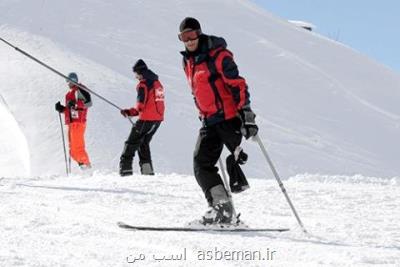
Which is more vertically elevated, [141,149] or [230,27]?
[230,27]

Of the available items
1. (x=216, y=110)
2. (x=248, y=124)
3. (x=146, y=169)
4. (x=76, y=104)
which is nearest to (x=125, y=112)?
(x=146, y=169)

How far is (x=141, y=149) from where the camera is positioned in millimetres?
12023

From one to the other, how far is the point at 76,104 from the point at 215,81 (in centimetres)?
718

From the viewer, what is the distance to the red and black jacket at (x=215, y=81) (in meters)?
5.82

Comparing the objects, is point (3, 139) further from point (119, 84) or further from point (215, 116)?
point (215, 116)

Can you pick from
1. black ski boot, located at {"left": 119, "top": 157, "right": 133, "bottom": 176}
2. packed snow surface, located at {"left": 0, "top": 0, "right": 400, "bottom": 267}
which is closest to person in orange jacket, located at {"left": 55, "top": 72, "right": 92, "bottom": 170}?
packed snow surface, located at {"left": 0, "top": 0, "right": 400, "bottom": 267}

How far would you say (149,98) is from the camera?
1146cm

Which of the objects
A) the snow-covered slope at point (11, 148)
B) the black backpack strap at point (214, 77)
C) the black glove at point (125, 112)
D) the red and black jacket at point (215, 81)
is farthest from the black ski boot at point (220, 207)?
the snow-covered slope at point (11, 148)

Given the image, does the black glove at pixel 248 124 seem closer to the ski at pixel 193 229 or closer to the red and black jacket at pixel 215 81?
the red and black jacket at pixel 215 81

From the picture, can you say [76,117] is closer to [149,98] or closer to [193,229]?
[149,98]

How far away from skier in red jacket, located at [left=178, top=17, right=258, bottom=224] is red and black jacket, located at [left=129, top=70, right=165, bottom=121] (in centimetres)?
525

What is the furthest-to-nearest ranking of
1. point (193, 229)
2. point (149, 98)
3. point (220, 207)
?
1. point (149, 98)
2. point (220, 207)
3. point (193, 229)

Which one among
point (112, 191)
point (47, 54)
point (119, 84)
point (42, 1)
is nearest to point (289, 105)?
point (119, 84)

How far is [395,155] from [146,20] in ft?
40.5
